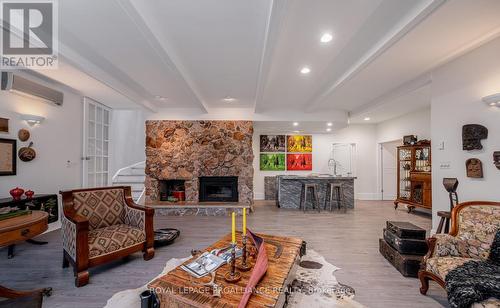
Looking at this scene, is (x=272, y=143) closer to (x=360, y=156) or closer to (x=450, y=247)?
(x=360, y=156)

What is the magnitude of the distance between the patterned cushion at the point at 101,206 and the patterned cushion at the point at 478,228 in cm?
401

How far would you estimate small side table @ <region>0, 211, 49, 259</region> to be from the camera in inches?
63.9

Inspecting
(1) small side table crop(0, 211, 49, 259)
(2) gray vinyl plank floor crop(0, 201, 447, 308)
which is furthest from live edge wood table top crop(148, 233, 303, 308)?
(1) small side table crop(0, 211, 49, 259)

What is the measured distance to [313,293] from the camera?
215 centimetres

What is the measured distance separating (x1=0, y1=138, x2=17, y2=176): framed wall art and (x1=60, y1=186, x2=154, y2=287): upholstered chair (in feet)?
5.21

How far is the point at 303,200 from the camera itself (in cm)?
625

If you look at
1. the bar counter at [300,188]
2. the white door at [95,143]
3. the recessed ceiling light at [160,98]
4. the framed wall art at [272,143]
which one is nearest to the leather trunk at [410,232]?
the bar counter at [300,188]

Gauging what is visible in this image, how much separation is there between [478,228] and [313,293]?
172 centimetres

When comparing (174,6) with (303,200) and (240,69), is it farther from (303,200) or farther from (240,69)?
(303,200)

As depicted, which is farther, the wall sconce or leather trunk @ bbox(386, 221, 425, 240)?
the wall sconce

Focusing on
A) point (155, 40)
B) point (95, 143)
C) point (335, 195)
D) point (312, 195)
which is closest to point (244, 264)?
point (155, 40)

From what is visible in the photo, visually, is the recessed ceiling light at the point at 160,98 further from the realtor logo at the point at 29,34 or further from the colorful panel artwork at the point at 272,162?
the colorful panel artwork at the point at 272,162

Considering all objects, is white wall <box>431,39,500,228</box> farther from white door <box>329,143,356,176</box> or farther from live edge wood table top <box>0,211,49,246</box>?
live edge wood table top <box>0,211,49,246</box>

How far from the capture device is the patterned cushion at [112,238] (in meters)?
2.44
